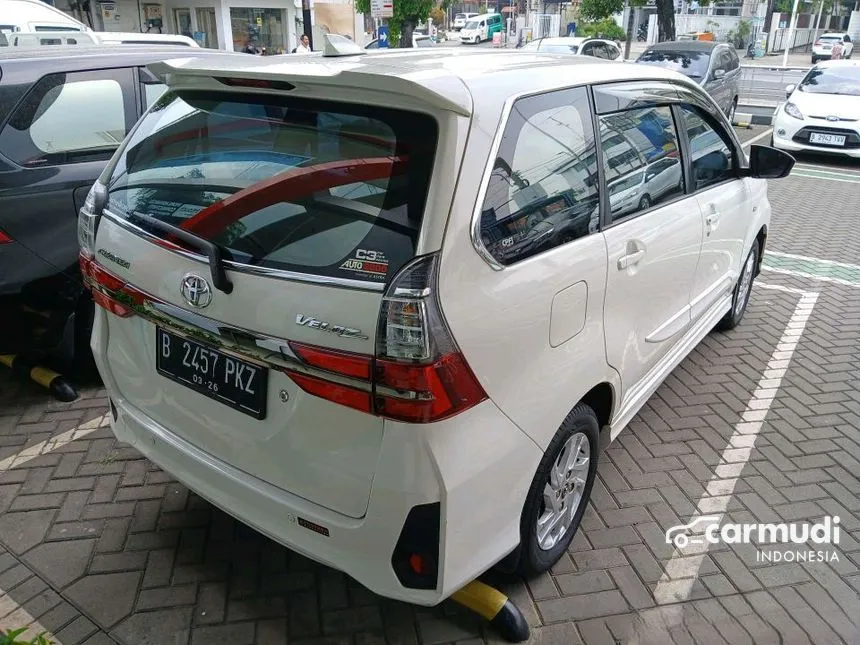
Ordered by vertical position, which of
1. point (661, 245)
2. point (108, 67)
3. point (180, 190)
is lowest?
point (661, 245)

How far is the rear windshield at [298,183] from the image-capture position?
186cm

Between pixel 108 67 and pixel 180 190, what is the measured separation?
7.16 feet

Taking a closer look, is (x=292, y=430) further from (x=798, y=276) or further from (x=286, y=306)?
(x=798, y=276)

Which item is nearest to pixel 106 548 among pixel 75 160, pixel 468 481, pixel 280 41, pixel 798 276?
pixel 468 481

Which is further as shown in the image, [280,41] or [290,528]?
[280,41]

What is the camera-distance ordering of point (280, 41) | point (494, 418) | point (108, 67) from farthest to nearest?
point (280, 41)
point (108, 67)
point (494, 418)

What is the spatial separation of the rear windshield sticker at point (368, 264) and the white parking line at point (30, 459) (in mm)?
1667

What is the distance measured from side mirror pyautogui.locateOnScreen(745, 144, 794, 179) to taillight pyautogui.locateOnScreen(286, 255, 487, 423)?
9.58ft

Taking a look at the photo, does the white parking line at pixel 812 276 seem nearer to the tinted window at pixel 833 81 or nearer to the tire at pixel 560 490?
the tire at pixel 560 490

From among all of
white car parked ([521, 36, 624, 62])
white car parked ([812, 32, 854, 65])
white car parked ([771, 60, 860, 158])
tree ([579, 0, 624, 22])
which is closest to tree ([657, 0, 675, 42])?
tree ([579, 0, 624, 22])

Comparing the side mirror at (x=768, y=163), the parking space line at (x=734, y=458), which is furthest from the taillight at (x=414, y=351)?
the side mirror at (x=768, y=163)

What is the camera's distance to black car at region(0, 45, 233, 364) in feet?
11.0

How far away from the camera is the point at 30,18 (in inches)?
404

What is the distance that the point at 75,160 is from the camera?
11.9ft
